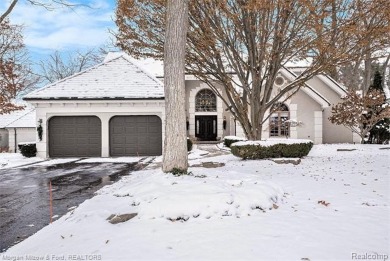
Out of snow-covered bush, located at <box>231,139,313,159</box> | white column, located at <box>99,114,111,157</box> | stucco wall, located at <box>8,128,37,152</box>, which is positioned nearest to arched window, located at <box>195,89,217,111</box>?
white column, located at <box>99,114,111,157</box>

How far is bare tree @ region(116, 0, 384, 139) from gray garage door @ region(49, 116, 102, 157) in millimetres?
7362

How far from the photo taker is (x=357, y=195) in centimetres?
675

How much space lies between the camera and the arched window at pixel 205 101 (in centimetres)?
2867

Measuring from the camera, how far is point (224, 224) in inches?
190

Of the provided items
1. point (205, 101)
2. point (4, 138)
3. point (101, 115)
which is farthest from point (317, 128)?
point (4, 138)

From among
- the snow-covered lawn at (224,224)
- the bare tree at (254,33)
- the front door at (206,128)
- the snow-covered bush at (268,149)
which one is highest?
the bare tree at (254,33)

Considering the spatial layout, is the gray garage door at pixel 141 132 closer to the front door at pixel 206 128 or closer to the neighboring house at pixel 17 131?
the front door at pixel 206 128

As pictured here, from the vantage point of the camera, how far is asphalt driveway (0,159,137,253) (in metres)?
5.84

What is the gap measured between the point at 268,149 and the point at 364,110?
37.7 feet

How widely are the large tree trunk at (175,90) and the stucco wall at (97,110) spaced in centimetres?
1149

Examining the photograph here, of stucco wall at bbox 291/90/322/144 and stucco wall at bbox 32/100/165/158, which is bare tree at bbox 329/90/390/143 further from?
stucco wall at bbox 32/100/165/158

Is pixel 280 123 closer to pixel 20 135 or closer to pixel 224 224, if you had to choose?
pixel 224 224

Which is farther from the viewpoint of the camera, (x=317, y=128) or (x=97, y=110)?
(x=317, y=128)

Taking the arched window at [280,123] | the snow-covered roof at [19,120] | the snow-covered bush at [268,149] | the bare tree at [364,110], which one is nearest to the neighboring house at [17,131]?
the snow-covered roof at [19,120]
